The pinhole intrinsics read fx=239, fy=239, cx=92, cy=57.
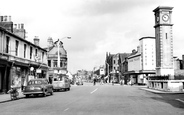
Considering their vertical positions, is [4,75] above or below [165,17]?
below

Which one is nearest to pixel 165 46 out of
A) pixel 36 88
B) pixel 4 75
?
pixel 36 88

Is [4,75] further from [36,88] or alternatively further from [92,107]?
[92,107]

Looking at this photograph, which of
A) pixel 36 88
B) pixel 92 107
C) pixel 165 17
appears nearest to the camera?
pixel 92 107

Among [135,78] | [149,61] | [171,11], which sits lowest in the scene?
[135,78]

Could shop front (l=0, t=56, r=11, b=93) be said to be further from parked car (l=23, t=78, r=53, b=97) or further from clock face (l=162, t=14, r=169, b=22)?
clock face (l=162, t=14, r=169, b=22)

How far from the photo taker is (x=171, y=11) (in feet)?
127

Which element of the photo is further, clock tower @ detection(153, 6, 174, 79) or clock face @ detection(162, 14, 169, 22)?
clock face @ detection(162, 14, 169, 22)

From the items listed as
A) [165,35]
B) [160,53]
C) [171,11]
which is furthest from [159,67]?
[171,11]

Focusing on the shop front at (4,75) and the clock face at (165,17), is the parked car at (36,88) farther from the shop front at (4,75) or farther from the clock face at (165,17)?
the clock face at (165,17)

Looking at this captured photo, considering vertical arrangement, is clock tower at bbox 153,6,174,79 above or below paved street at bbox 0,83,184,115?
above

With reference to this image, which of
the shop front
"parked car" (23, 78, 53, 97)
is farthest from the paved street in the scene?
the shop front

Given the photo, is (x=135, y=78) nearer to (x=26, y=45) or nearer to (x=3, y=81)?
(x=26, y=45)

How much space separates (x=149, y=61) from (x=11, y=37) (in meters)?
45.0

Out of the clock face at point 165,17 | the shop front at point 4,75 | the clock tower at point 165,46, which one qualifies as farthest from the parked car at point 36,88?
the clock face at point 165,17
